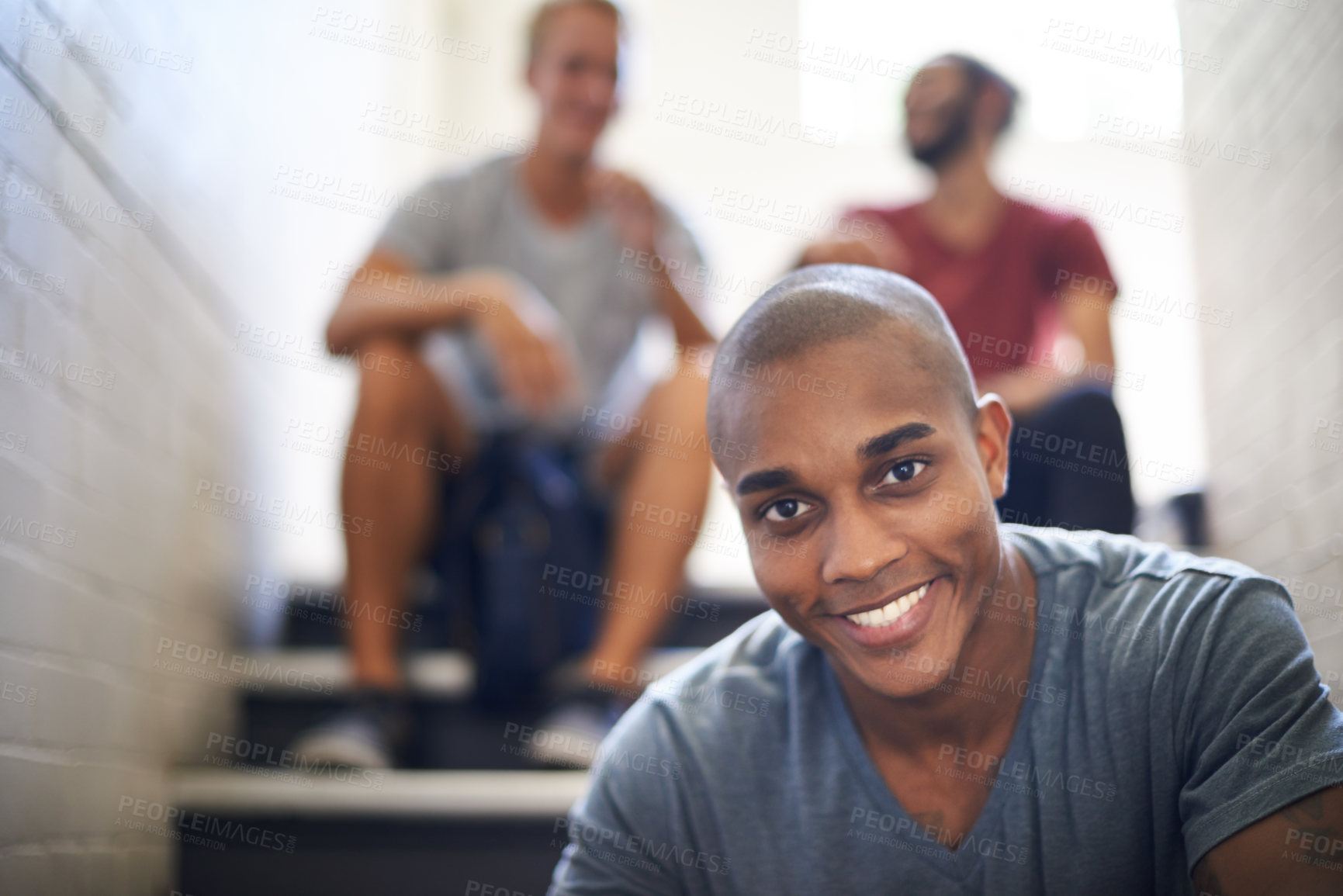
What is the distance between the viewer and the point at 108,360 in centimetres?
132

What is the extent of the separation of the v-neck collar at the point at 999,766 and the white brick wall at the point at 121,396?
852mm

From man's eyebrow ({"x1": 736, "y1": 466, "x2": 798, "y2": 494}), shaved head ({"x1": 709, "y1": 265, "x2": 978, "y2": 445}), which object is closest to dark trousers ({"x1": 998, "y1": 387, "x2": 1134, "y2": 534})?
shaved head ({"x1": 709, "y1": 265, "x2": 978, "y2": 445})

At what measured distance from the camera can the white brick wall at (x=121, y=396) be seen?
1.08 meters

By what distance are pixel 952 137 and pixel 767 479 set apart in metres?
1.11

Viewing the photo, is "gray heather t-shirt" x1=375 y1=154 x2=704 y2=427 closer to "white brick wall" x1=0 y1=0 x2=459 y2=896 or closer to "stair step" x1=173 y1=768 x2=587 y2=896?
"white brick wall" x1=0 y1=0 x2=459 y2=896

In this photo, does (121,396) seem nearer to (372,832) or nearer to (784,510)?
(372,832)

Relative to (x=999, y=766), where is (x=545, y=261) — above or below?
above

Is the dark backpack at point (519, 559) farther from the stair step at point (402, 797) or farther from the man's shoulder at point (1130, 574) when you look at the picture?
the man's shoulder at point (1130, 574)

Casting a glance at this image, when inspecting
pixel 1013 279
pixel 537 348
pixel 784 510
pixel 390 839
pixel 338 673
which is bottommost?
pixel 390 839

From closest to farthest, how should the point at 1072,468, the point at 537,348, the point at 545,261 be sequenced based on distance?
the point at 1072,468, the point at 537,348, the point at 545,261

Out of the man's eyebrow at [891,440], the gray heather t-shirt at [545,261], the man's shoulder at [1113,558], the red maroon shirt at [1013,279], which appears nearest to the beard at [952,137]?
the red maroon shirt at [1013,279]

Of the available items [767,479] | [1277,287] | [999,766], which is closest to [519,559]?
[767,479]

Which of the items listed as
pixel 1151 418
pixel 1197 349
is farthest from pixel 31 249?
pixel 1151 418

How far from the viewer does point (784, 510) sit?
0.92m
